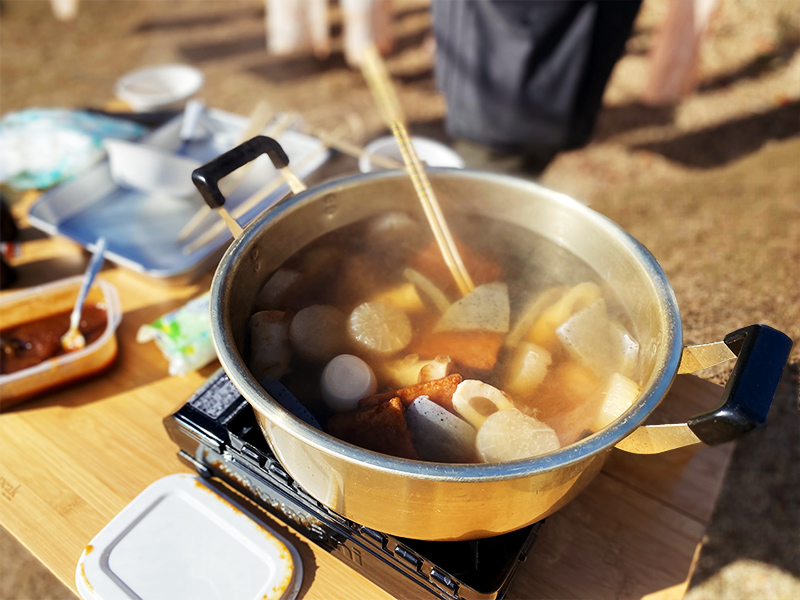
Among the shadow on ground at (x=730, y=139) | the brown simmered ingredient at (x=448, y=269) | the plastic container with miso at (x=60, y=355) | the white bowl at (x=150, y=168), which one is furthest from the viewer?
the shadow on ground at (x=730, y=139)

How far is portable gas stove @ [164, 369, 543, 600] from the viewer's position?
0.88 meters

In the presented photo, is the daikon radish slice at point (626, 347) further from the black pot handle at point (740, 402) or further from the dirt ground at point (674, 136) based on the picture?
the dirt ground at point (674, 136)

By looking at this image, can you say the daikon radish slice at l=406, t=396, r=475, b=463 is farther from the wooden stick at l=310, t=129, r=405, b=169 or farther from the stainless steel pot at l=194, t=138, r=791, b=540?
the wooden stick at l=310, t=129, r=405, b=169

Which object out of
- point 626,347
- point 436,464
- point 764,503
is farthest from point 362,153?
point 764,503

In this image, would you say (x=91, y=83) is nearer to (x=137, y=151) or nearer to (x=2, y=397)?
(x=137, y=151)

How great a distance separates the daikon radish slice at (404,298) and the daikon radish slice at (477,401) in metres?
0.22

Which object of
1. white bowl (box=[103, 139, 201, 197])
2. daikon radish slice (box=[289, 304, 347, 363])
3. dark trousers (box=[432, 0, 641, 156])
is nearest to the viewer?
daikon radish slice (box=[289, 304, 347, 363])

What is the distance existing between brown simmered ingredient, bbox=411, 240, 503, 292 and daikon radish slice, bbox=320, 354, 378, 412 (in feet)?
0.92

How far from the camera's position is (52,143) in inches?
74.9

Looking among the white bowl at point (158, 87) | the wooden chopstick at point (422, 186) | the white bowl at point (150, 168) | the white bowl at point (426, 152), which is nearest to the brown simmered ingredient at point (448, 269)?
the wooden chopstick at point (422, 186)

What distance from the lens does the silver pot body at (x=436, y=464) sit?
665 mm

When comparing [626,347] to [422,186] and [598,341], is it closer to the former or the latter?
[598,341]

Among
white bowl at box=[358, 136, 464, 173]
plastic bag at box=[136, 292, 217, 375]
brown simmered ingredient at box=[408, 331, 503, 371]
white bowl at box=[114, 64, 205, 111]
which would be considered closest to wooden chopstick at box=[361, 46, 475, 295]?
brown simmered ingredient at box=[408, 331, 503, 371]

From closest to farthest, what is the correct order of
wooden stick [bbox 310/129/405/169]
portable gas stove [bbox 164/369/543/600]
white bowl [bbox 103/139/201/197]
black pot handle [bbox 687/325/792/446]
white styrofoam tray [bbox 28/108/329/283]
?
black pot handle [bbox 687/325/792/446] < portable gas stove [bbox 164/369/543/600] < wooden stick [bbox 310/129/405/169] < white styrofoam tray [bbox 28/108/329/283] < white bowl [bbox 103/139/201/197]
